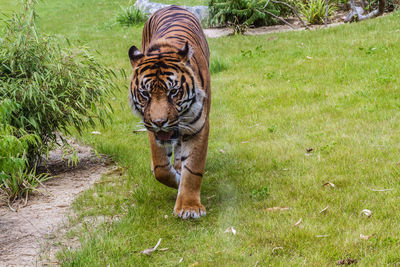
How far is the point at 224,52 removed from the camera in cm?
1117

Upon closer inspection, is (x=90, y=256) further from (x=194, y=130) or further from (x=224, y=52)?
(x=224, y=52)

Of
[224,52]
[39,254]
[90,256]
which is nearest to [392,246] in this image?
[90,256]

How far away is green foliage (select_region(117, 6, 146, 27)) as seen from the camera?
1666 centimetres

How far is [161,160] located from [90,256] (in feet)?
3.98

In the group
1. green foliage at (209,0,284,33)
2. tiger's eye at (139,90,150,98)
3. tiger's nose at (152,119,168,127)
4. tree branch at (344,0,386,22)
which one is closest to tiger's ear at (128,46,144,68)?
tiger's eye at (139,90,150,98)

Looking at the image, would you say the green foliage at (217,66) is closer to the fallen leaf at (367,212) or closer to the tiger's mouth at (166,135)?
the tiger's mouth at (166,135)

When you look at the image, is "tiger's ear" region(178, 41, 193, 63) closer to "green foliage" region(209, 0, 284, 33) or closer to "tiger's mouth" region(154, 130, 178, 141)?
"tiger's mouth" region(154, 130, 178, 141)

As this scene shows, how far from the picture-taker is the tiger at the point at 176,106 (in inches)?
167

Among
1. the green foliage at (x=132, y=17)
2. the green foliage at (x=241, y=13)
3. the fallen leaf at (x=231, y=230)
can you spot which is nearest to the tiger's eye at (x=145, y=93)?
the fallen leaf at (x=231, y=230)

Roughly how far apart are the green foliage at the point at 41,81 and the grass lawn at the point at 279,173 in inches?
23.0

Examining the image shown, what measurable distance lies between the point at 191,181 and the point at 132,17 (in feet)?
42.6

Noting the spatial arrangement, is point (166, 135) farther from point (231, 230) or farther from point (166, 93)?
point (231, 230)

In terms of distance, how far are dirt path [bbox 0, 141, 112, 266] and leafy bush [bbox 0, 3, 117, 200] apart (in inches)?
11.5

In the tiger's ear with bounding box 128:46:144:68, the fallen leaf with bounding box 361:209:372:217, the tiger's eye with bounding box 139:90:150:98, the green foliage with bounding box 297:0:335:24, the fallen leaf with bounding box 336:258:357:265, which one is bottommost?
the fallen leaf with bounding box 336:258:357:265
